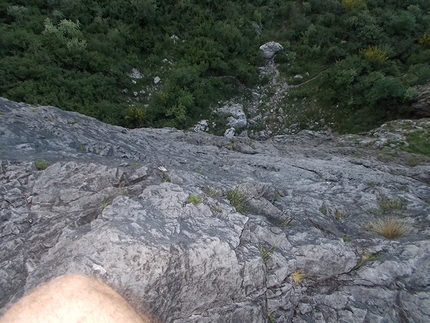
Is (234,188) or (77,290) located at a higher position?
(77,290)

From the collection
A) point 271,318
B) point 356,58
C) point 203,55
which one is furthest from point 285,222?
point 356,58

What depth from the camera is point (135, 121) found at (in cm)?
1404

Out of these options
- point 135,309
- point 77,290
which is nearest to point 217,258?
point 135,309

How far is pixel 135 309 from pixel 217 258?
4.54 ft

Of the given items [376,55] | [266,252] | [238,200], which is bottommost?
[266,252]

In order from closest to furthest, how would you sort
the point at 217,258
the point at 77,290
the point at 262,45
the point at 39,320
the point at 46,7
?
the point at 39,320 < the point at 77,290 < the point at 217,258 < the point at 46,7 < the point at 262,45

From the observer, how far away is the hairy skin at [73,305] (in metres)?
3.33

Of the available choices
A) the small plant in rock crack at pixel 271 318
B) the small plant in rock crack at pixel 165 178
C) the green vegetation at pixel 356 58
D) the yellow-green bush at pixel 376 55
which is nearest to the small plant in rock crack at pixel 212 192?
the small plant in rock crack at pixel 165 178

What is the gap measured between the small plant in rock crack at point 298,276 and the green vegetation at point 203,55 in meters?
10.5

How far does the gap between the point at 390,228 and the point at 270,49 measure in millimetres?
15122

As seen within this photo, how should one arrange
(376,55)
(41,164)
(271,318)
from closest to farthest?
1. (271,318)
2. (41,164)
3. (376,55)

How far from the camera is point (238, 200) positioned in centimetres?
574

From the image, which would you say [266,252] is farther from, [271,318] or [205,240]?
[205,240]

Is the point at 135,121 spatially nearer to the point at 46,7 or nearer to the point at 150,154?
the point at 150,154
